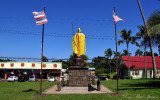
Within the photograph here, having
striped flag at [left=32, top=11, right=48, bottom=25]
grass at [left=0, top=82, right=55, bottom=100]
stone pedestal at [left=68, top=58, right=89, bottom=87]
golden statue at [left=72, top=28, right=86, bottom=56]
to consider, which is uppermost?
striped flag at [left=32, top=11, right=48, bottom=25]

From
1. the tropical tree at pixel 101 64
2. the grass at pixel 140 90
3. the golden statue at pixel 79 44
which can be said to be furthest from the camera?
the tropical tree at pixel 101 64

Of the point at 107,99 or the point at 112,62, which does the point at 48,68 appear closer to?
the point at 112,62

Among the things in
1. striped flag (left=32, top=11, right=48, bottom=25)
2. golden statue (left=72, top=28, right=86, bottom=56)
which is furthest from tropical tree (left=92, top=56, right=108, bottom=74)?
striped flag (left=32, top=11, right=48, bottom=25)

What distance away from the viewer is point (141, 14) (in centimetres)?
2284

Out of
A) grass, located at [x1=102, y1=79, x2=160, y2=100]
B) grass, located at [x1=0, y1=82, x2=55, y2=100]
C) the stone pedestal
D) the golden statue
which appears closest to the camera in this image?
grass, located at [x1=102, y1=79, x2=160, y2=100]

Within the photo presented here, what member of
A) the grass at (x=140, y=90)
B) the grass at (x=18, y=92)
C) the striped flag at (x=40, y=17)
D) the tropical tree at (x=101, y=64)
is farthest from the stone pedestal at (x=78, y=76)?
the tropical tree at (x=101, y=64)

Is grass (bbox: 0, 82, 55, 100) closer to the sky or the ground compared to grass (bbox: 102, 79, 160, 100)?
closer to the ground

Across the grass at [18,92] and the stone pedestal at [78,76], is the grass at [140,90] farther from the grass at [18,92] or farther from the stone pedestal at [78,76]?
the grass at [18,92]

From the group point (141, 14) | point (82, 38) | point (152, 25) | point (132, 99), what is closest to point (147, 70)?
point (141, 14)

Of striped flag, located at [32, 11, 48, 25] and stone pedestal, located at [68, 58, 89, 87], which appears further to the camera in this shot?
stone pedestal, located at [68, 58, 89, 87]

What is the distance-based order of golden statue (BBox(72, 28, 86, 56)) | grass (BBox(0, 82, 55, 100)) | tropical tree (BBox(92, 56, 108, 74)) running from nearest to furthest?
grass (BBox(0, 82, 55, 100)), golden statue (BBox(72, 28, 86, 56)), tropical tree (BBox(92, 56, 108, 74))

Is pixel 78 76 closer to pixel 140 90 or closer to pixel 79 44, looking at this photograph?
pixel 79 44

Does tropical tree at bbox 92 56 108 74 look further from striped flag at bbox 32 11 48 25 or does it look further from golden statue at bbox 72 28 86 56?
striped flag at bbox 32 11 48 25

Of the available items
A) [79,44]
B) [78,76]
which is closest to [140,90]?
[78,76]
